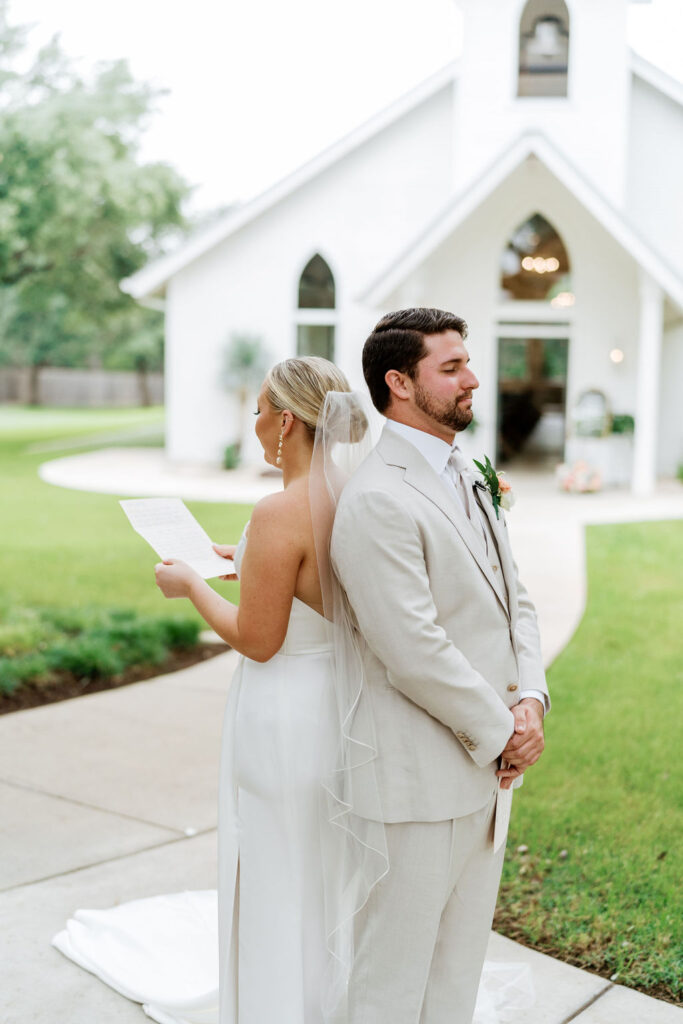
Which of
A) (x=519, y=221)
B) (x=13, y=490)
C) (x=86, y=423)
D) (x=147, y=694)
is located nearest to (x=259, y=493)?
(x=13, y=490)

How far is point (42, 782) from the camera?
4.92m

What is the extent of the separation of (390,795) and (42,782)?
3097 millimetres

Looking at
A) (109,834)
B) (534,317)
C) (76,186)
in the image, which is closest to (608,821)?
(109,834)

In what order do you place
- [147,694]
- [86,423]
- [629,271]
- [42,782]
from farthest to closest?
[86,423] → [629,271] → [147,694] → [42,782]

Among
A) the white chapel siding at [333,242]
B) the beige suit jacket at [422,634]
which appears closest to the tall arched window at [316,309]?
the white chapel siding at [333,242]

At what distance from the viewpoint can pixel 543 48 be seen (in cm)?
1794

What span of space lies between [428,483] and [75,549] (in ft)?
31.2

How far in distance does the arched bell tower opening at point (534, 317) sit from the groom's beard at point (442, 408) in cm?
1659

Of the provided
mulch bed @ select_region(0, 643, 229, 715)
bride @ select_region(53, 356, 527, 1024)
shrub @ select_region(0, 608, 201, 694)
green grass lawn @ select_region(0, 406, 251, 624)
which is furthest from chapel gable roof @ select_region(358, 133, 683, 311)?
bride @ select_region(53, 356, 527, 1024)

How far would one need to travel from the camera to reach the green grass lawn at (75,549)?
29.2 ft

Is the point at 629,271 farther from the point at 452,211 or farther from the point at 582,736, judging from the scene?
the point at 582,736

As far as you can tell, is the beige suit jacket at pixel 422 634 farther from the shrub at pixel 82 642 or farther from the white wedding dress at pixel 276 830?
the shrub at pixel 82 642

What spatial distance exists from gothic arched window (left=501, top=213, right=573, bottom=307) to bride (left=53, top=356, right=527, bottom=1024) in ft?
54.8

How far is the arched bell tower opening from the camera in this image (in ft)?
60.3
